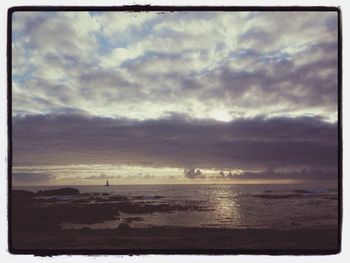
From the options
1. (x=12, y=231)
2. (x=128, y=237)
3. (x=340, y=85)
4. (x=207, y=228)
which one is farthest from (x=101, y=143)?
(x=340, y=85)

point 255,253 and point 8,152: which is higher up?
point 8,152

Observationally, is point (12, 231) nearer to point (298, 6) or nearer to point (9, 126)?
point (9, 126)

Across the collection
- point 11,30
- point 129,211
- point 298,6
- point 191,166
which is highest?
point 298,6

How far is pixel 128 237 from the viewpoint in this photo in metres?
9.76

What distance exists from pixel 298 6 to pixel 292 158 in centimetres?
545

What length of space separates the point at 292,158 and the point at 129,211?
7716 mm

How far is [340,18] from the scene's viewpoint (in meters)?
2.75

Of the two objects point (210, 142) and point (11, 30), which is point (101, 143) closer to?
point (210, 142)

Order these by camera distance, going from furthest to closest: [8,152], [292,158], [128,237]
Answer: [128,237], [292,158], [8,152]

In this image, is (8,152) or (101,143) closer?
(8,152)

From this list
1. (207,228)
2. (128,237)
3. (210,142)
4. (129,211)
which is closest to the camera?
(128,237)

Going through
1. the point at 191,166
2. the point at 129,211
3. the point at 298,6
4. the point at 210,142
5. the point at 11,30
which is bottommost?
the point at 129,211

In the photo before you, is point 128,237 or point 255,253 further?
point 128,237

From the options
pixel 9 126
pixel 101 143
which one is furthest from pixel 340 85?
pixel 101 143
